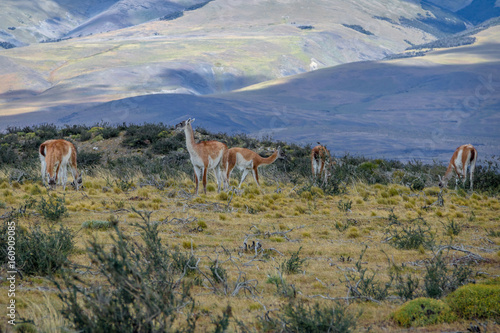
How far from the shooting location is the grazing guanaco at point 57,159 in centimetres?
1123

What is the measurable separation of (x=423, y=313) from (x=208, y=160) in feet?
27.0

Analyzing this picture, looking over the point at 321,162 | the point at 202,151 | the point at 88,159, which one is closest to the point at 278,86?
the point at 88,159

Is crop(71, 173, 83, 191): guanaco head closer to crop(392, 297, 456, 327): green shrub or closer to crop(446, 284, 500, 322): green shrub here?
crop(392, 297, 456, 327): green shrub

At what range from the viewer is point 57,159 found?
11500 mm

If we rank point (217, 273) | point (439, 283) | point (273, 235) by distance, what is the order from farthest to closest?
point (273, 235)
point (217, 273)
point (439, 283)

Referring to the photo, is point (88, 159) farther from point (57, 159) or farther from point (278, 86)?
point (278, 86)

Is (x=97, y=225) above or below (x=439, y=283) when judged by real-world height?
above

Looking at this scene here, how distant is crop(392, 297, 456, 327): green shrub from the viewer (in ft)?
13.7

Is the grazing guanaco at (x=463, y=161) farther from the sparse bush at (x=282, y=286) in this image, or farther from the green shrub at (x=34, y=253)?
the green shrub at (x=34, y=253)

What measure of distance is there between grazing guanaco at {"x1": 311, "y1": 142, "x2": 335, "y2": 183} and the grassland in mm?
732

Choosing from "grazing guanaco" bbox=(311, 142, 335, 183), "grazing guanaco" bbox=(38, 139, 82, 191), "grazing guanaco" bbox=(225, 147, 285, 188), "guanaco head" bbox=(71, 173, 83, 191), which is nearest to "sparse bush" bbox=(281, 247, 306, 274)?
"grazing guanaco" bbox=(38, 139, 82, 191)

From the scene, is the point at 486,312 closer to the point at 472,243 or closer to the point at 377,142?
the point at 472,243

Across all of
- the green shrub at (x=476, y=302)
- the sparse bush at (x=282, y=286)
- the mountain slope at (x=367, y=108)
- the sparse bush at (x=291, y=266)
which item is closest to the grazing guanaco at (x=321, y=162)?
the sparse bush at (x=291, y=266)

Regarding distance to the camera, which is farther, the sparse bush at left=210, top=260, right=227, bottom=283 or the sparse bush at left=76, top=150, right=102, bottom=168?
the sparse bush at left=76, top=150, right=102, bottom=168
